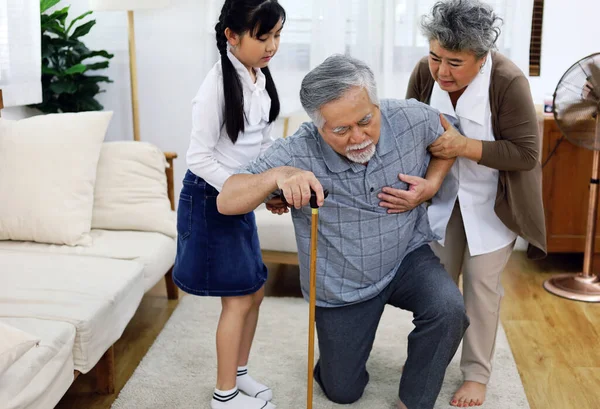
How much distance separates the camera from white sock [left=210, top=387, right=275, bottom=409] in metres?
2.35

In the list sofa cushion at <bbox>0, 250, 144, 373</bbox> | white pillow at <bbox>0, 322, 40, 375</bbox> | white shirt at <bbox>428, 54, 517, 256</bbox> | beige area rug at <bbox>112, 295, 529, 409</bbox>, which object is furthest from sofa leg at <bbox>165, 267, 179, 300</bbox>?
white pillow at <bbox>0, 322, 40, 375</bbox>

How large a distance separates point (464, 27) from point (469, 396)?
1.16 metres

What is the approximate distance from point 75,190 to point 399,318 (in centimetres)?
141

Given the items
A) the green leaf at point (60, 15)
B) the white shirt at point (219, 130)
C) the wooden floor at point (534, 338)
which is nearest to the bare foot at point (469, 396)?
the wooden floor at point (534, 338)

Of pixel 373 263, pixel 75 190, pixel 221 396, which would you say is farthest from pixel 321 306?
pixel 75 190

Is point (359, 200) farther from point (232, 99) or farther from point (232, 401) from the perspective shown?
point (232, 401)

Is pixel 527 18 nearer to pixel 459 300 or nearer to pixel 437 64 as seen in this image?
pixel 437 64

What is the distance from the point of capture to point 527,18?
3.89 meters

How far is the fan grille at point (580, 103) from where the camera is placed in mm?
3262

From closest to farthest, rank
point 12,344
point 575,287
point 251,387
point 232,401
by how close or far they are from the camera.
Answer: point 12,344 → point 232,401 → point 251,387 → point 575,287

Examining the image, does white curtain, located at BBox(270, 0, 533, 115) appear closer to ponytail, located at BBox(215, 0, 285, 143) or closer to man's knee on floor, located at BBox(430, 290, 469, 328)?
ponytail, located at BBox(215, 0, 285, 143)

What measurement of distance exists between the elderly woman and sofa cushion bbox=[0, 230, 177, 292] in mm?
1103

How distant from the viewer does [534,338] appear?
9.89ft

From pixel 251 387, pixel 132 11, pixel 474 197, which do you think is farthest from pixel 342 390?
pixel 132 11
